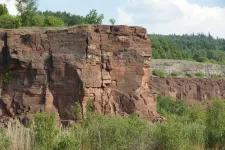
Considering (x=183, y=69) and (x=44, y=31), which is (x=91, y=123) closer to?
(x=44, y=31)

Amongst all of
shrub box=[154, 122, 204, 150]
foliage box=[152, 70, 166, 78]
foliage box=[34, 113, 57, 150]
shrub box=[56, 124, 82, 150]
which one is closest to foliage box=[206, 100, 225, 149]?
shrub box=[154, 122, 204, 150]

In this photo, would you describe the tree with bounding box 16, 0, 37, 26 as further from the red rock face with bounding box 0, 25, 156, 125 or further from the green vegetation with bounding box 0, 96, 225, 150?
the green vegetation with bounding box 0, 96, 225, 150

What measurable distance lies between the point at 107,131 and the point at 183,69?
194 feet

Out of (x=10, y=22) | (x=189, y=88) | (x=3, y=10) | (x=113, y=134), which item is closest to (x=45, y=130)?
(x=113, y=134)

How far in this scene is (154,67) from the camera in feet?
241

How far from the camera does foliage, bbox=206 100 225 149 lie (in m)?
25.7

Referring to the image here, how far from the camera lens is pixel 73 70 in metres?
30.7

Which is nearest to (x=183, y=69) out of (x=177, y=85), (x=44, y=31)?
(x=177, y=85)

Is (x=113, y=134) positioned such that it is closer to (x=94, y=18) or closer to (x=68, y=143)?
(x=68, y=143)

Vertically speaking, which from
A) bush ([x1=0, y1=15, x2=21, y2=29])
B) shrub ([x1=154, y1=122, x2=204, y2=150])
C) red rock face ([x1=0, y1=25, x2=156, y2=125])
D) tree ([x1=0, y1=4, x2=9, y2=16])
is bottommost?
shrub ([x1=154, y1=122, x2=204, y2=150])

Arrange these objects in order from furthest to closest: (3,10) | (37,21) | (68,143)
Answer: (3,10)
(37,21)
(68,143)

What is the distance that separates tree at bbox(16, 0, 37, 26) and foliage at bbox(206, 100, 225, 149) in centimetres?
2050

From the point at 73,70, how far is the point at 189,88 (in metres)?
39.8

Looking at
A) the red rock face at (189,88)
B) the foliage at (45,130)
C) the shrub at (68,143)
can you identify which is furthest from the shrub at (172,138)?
the red rock face at (189,88)
